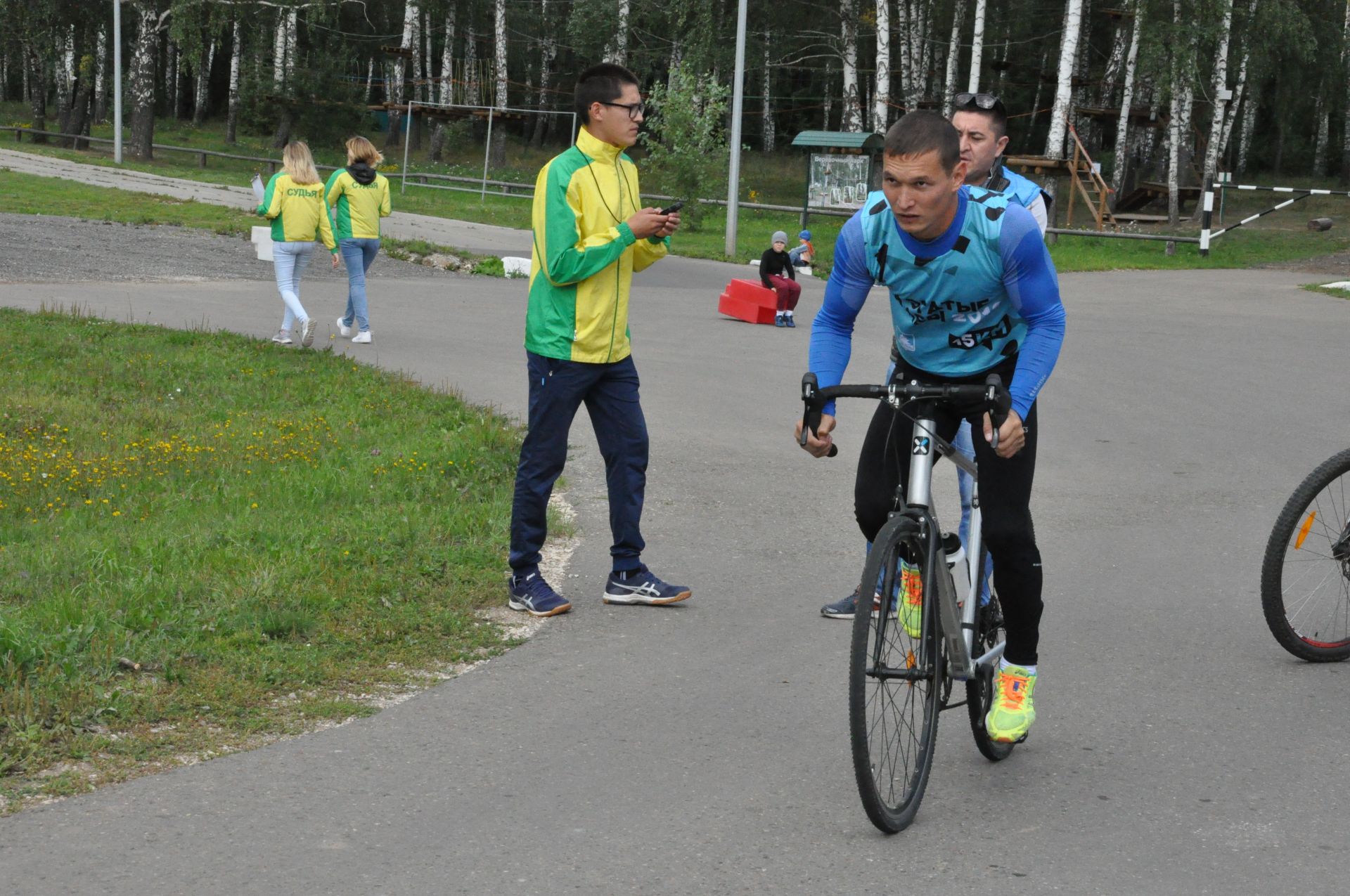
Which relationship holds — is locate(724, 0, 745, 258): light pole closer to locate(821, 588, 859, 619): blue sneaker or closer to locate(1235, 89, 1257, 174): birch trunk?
locate(821, 588, 859, 619): blue sneaker

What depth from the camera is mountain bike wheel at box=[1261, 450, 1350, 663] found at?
5.47 meters

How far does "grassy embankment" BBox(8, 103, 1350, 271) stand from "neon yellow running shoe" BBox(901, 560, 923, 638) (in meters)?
21.5

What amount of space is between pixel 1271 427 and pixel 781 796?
7.92 metres

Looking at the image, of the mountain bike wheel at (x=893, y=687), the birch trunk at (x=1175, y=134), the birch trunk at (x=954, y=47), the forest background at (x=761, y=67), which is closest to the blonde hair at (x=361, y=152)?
the mountain bike wheel at (x=893, y=687)

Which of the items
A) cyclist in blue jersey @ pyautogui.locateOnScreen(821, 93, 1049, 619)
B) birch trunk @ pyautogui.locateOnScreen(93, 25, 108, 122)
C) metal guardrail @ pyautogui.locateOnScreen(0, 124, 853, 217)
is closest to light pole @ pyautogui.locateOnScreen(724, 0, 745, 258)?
metal guardrail @ pyautogui.locateOnScreen(0, 124, 853, 217)

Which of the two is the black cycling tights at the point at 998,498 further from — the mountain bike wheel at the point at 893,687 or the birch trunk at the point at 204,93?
the birch trunk at the point at 204,93

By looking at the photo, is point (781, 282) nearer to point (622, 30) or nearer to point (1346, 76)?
point (622, 30)

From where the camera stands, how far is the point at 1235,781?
14.4ft

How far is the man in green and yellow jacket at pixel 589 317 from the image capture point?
5875 mm

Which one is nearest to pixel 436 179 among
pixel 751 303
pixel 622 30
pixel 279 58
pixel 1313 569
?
pixel 622 30

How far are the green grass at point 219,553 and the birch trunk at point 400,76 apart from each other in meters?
40.1

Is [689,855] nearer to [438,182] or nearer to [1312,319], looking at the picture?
[1312,319]

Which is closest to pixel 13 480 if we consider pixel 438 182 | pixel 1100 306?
pixel 1100 306

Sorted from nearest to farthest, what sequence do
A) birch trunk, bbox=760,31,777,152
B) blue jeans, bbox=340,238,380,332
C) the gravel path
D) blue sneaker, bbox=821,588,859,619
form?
blue sneaker, bbox=821,588,859,619
blue jeans, bbox=340,238,380,332
the gravel path
birch trunk, bbox=760,31,777,152
